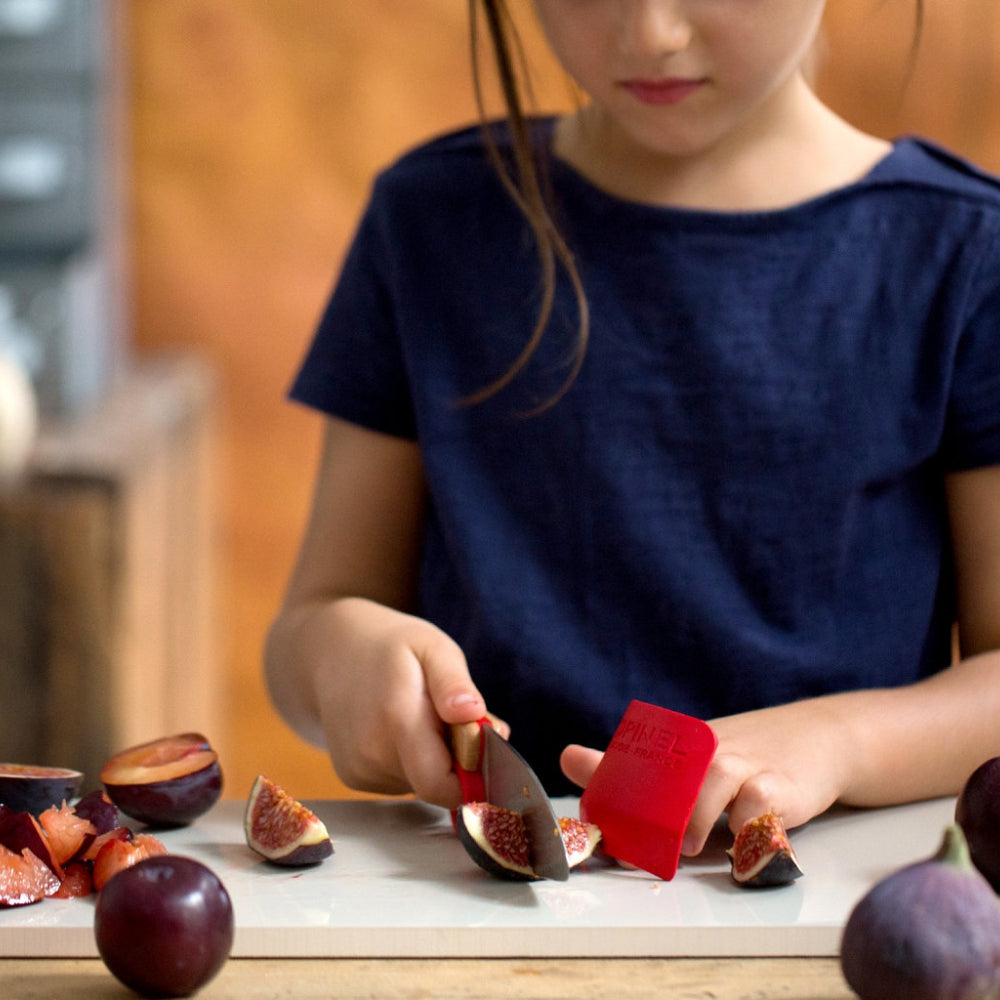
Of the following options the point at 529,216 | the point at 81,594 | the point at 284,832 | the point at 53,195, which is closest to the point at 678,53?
the point at 529,216

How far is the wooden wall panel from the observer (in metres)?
3.05

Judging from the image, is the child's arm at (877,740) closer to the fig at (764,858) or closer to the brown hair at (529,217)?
the fig at (764,858)

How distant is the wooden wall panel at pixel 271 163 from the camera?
3.05 meters

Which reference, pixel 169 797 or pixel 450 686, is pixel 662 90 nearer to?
pixel 450 686

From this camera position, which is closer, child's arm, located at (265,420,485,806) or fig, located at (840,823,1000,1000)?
fig, located at (840,823,1000,1000)

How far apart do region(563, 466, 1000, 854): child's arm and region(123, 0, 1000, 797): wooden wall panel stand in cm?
219

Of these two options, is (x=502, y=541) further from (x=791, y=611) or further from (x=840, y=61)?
(x=840, y=61)

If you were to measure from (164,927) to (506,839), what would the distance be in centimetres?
19

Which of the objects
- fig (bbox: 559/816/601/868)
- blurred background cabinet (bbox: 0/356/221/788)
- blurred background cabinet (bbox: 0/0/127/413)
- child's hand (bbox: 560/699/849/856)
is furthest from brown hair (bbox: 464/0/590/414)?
blurred background cabinet (bbox: 0/0/127/413)

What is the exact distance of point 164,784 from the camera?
77 centimetres

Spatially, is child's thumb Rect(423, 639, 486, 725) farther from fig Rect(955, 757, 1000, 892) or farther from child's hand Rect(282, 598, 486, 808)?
fig Rect(955, 757, 1000, 892)

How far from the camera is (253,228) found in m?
3.11

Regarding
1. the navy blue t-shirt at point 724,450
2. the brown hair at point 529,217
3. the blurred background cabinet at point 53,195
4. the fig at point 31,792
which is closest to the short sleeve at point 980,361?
the navy blue t-shirt at point 724,450

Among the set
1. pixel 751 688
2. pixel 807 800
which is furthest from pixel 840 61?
pixel 807 800
